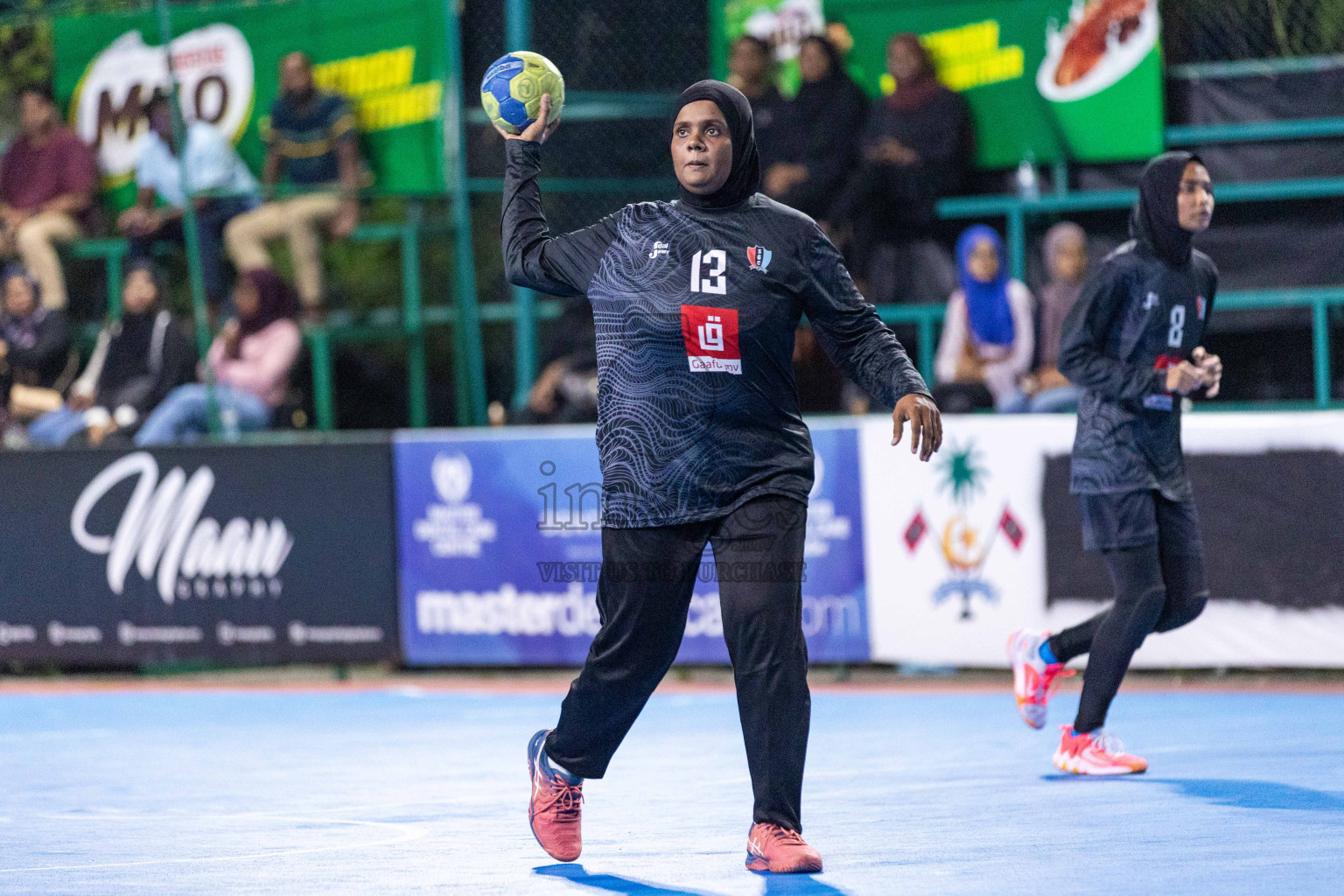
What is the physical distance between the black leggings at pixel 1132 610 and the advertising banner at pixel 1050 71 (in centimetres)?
612

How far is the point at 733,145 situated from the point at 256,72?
9.55 m

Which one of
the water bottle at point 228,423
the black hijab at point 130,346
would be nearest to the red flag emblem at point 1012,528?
the water bottle at point 228,423

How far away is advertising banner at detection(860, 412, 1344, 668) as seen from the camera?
977 cm

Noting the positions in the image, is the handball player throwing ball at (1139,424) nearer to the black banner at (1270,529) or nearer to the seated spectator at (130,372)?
the black banner at (1270,529)

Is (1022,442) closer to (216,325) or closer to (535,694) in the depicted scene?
(535,694)

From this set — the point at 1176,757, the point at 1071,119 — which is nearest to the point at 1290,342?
the point at 1071,119

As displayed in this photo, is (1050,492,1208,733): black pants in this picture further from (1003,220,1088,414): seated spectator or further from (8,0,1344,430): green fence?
(8,0,1344,430): green fence

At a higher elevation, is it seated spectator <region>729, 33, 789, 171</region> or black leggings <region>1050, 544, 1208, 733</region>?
seated spectator <region>729, 33, 789, 171</region>

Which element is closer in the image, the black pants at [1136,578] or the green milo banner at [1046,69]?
the black pants at [1136,578]

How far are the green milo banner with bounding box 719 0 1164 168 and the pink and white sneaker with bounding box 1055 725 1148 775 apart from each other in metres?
6.50

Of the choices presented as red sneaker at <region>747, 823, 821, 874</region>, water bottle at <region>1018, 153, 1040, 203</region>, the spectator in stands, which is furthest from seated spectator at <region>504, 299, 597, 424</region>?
red sneaker at <region>747, 823, 821, 874</region>

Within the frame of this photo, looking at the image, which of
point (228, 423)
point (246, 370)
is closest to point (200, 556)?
point (228, 423)

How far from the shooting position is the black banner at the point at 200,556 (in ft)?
38.1

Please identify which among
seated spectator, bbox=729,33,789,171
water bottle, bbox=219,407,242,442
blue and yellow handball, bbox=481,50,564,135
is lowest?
water bottle, bbox=219,407,242,442
